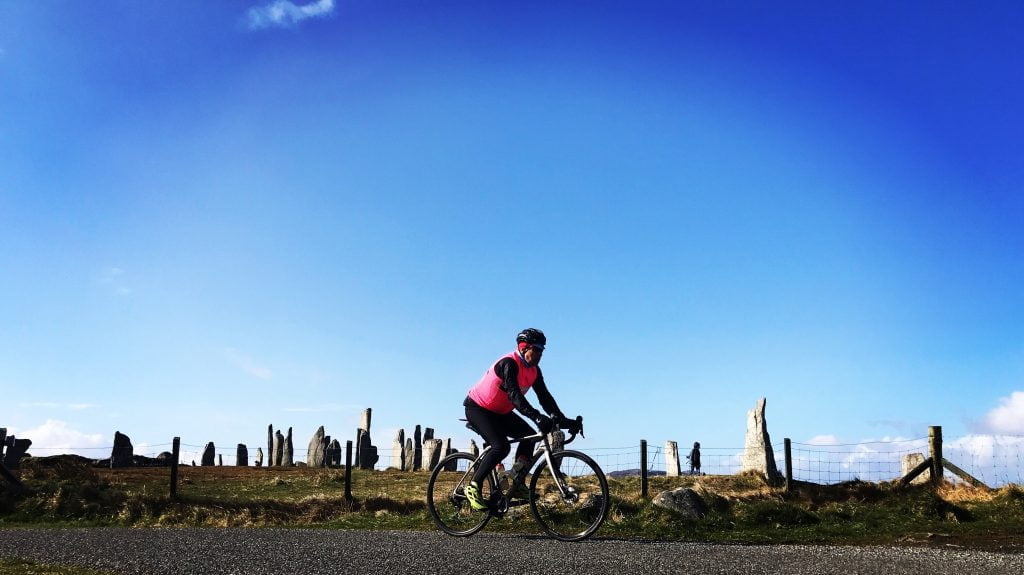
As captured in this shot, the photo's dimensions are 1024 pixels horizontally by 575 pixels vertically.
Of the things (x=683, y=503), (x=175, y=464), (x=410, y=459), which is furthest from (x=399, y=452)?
(x=683, y=503)

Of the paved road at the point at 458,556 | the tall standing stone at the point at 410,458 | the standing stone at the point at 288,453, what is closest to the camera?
the paved road at the point at 458,556

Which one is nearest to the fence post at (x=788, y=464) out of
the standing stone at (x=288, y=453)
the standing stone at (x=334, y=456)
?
the standing stone at (x=334, y=456)

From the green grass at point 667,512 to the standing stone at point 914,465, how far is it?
1279 millimetres

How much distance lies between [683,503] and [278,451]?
31.3m

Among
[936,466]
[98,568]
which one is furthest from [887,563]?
[936,466]

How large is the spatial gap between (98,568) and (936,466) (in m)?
20.5

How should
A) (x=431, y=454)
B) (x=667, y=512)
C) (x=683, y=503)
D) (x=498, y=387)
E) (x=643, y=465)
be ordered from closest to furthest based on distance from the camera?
(x=498, y=387)
(x=667, y=512)
(x=683, y=503)
(x=643, y=465)
(x=431, y=454)

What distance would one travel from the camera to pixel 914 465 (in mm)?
21469

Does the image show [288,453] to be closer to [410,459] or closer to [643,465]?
[410,459]

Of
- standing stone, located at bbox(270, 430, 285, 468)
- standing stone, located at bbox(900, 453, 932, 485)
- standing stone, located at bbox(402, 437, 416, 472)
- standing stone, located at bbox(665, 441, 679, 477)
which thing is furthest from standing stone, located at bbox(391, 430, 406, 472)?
standing stone, located at bbox(900, 453, 932, 485)

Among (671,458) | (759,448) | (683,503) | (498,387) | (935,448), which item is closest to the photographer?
(498,387)

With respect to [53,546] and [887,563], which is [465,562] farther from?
[53,546]

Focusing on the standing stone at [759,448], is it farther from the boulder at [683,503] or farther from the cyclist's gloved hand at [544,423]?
the cyclist's gloved hand at [544,423]

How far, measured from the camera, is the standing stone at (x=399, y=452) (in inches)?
1419
